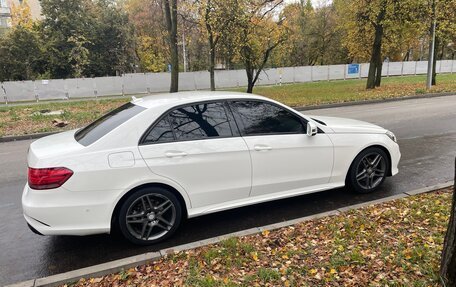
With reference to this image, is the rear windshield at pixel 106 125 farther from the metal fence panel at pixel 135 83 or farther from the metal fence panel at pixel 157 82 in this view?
the metal fence panel at pixel 157 82

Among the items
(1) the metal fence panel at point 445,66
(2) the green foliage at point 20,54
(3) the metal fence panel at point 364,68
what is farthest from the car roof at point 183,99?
(1) the metal fence panel at point 445,66

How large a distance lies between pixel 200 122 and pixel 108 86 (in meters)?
28.1

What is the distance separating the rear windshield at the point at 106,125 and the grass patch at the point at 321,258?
4.89 feet

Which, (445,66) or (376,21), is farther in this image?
(445,66)

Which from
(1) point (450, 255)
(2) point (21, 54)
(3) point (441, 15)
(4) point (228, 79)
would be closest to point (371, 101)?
(3) point (441, 15)

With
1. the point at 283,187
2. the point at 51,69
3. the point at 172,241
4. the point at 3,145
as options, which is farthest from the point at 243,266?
the point at 51,69

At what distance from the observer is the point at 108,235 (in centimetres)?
397

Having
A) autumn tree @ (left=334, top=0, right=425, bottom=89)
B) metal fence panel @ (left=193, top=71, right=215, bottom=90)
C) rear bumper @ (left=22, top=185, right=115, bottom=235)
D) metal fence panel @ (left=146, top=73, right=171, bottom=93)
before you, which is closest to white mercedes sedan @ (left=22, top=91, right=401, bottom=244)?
rear bumper @ (left=22, top=185, right=115, bottom=235)

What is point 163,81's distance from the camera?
32.4 m

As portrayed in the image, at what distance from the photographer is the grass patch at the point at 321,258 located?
282 centimetres

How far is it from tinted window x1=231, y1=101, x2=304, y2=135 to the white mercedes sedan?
0.04 ft

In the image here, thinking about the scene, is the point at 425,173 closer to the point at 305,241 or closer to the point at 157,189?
the point at 305,241

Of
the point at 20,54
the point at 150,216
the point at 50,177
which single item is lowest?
the point at 150,216

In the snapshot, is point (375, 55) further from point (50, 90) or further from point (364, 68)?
point (50, 90)
